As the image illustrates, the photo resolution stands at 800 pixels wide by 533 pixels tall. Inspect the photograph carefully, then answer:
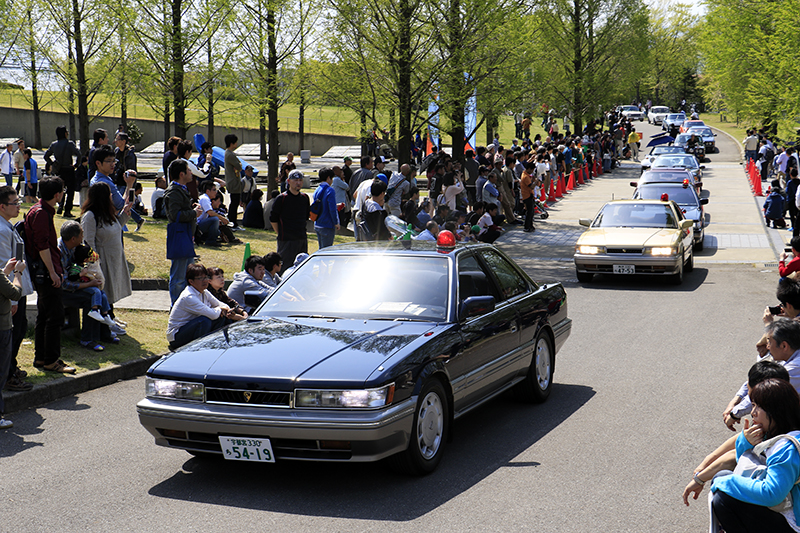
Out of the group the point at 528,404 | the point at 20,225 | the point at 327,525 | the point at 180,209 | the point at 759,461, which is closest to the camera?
the point at 759,461

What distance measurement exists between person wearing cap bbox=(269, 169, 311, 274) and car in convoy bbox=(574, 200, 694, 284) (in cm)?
547

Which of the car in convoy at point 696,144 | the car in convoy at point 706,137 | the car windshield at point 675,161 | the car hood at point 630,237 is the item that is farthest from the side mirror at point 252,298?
the car in convoy at point 706,137

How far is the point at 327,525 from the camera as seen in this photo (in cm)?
491

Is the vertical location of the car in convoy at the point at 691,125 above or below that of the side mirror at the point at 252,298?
above

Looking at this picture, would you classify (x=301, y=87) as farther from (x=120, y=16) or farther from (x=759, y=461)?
(x=759, y=461)

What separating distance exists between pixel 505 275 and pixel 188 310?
3.03 meters

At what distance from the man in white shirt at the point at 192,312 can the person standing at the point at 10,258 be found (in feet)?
4.29

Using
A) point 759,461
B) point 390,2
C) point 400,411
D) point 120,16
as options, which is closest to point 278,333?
point 400,411

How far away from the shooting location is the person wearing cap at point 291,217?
11953mm

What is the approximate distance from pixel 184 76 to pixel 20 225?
14603 millimetres

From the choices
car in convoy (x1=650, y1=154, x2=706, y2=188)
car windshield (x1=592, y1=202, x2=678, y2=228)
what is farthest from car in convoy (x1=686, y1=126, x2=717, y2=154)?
car windshield (x1=592, y1=202, x2=678, y2=228)

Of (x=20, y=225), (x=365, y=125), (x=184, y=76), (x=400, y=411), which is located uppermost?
(x=184, y=76)

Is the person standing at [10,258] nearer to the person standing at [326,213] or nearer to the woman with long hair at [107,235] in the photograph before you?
the woman with long hair at [107,235]

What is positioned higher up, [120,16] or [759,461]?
[120,16]
